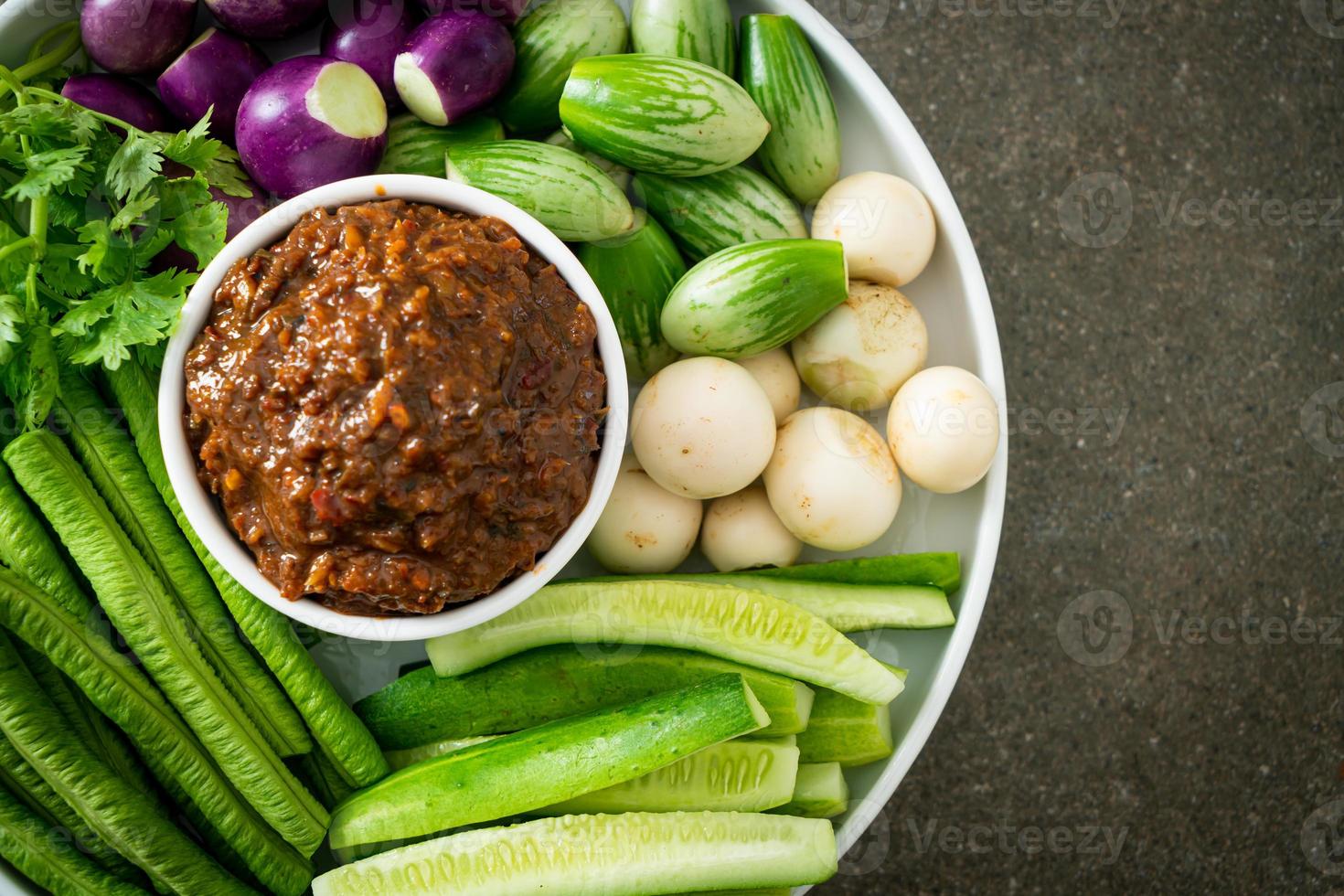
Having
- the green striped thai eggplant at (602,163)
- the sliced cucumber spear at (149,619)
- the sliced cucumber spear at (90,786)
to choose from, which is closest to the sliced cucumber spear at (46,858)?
the sliced cucumber spear at (90,786)

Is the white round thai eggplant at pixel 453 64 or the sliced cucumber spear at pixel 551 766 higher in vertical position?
the white round thai eggplant at pixel 453 64

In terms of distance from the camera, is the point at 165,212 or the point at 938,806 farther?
the point at 938,806

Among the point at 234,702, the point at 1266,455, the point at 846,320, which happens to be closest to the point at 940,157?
the point at 846,320

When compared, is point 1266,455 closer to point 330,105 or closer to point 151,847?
point 330,105

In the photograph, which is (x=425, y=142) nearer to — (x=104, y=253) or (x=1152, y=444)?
(x=104, y=253)

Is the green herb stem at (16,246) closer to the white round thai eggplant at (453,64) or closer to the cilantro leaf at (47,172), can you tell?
the cilantro leaf at (47,172)

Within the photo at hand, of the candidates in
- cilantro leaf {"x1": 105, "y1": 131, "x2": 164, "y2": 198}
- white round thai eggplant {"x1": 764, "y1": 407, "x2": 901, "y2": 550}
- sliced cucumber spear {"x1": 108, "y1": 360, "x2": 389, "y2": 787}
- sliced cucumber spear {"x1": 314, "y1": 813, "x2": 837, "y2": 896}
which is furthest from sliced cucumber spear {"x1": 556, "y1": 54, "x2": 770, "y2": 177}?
sliced cucumber spear {"x1": 314, "y1": 813, "x2": 837, "y2": 896}

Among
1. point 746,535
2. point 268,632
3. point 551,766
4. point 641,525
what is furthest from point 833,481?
point 268,632
